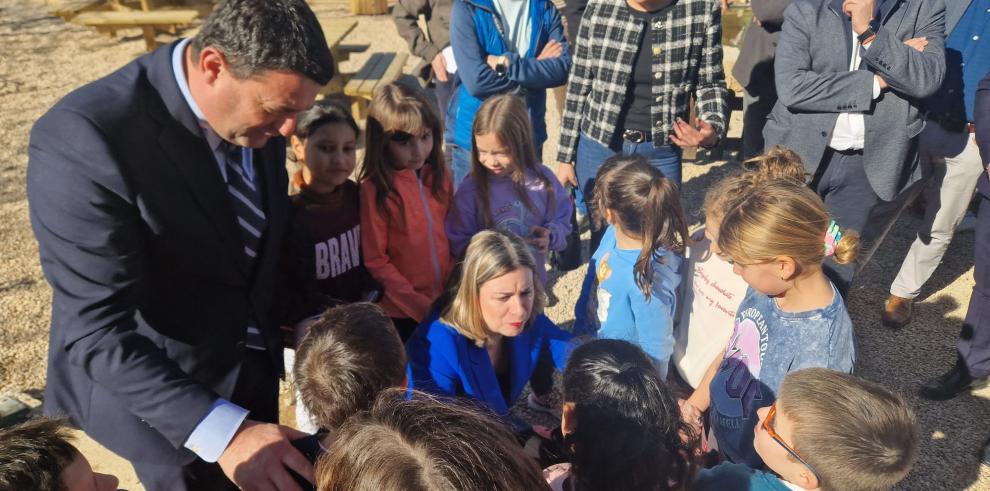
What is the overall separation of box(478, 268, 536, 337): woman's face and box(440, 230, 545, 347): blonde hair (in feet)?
0.05

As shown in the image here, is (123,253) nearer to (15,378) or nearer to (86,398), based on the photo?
(86,398)

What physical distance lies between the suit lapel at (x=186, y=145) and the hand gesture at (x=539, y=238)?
5.66ft

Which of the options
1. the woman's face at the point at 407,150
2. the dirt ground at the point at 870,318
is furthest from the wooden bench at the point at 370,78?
the woman's face at the point at 407,150

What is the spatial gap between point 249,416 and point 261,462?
63 centimetres

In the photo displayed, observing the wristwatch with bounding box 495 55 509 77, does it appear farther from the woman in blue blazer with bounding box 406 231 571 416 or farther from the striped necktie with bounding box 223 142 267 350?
the striped necktie with bounding box 223 142 267 350

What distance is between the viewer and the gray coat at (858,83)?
315 centimetres

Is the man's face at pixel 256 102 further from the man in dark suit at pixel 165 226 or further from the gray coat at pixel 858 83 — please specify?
the gray coat at pixel 858 83

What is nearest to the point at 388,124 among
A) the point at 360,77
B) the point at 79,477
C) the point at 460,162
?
the point at 460,162

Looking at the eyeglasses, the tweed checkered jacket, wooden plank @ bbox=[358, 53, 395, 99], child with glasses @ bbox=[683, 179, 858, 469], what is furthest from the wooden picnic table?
the eyeglasses

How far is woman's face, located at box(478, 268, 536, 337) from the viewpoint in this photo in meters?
2.41

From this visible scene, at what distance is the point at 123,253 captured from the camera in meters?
1.57

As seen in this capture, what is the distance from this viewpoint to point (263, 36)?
1.57m

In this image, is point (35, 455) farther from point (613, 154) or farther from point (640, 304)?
point (613, 154)

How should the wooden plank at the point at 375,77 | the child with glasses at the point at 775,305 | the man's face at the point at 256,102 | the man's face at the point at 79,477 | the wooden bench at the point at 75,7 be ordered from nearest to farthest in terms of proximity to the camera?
the man's face at the point at 79,477 → the man's face at the point at 256,102 → the child with glasses at the point at 775,305 → the wooden plank at the point at 375,77 → the wooden bench at the point at 75,7
